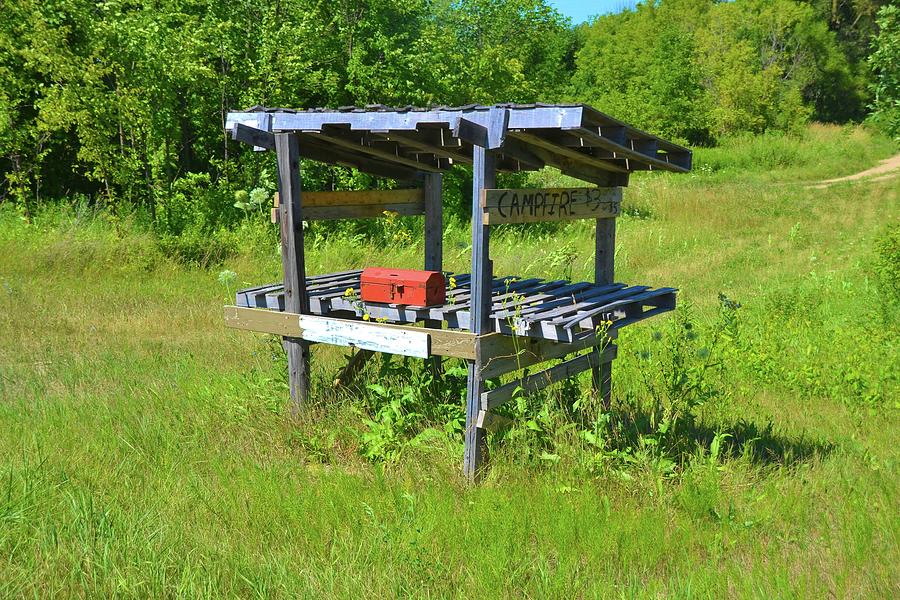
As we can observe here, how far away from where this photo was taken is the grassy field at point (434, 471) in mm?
4023

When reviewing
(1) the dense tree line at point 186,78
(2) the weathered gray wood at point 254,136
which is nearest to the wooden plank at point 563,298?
(2) the weathered gray wood at point 254,136

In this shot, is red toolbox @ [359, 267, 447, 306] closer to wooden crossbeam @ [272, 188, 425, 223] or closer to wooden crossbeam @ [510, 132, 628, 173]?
wooden crossbeam @ [272, 188, 425, 223]

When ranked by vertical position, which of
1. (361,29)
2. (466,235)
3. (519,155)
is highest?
(361,29)

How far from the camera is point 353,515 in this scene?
181 inches

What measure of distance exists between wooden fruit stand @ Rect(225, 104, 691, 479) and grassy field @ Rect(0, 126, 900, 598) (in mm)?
356

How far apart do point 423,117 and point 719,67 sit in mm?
42246

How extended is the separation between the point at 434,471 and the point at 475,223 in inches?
62.8

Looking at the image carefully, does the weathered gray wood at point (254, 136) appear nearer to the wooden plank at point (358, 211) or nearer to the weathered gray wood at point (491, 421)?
the wooden plank at point (358, 211)

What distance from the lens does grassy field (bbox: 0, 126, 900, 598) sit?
4.02 meters

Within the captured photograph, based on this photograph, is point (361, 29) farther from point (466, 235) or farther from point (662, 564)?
point (662, 564)

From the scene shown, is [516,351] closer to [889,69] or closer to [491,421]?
[491,421]

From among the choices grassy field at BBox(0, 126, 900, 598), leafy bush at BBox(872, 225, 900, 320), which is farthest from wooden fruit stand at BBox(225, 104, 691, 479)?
leafy bush at BBox(872, 225, 900, 320)

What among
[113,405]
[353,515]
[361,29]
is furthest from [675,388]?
[361,29]

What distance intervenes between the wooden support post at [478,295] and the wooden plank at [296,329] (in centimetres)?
9
